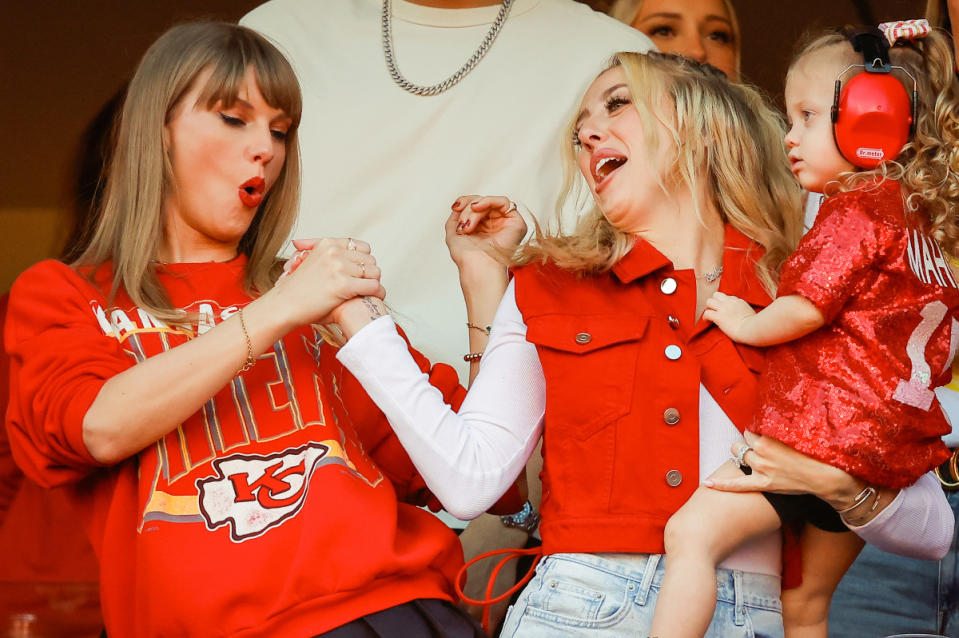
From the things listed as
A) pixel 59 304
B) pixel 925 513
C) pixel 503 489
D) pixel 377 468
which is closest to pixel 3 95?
pixel 59 304

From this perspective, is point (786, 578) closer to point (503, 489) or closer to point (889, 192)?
point (503, 489)

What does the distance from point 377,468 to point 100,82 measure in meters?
1.58

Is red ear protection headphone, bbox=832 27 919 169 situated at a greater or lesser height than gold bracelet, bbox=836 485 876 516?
greater

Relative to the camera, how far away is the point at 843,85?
1776mm

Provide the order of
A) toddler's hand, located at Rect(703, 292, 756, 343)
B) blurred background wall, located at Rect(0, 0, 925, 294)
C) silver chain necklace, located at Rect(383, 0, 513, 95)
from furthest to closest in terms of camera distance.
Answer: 1. blurred background wall, located at Rect(0, 0, 925, 294)
2. silver chain necklace, located at Rect(383, 0, 513, 95)
3. toddler's hand, located at Rect(703, 292, 756, 343)

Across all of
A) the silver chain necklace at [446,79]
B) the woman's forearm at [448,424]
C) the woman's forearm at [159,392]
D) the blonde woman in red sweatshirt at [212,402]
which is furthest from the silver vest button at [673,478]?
the silver chain necklace at [446,79]

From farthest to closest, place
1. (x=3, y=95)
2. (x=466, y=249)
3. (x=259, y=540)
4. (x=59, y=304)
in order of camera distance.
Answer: (x=3, y=95), (x=466, y=249), (x=59, y=304), (x=259, y=540)

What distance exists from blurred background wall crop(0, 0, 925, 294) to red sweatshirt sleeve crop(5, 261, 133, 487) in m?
1.11

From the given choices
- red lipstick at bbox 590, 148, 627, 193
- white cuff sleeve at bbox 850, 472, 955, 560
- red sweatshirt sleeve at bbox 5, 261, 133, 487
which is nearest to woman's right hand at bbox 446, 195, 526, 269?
red lipstick at bbox 590, 148, 627, 193

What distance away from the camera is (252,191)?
2.04 metres

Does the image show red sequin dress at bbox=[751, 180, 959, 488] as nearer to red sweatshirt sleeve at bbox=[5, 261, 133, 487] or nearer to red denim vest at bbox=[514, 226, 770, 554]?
red denim vest at bbox=[514, 226, 770, 554]

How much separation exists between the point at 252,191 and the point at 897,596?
1373mm

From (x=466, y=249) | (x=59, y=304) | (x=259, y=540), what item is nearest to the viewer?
(x=259, y=540)

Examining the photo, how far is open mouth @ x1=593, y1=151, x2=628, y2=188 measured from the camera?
201 cm
